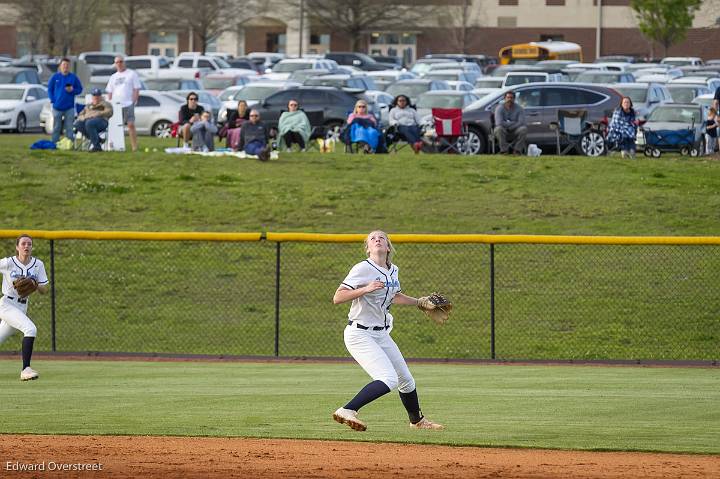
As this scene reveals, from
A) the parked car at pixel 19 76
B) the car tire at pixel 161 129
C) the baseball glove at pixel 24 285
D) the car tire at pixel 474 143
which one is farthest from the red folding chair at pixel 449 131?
the parked car at pixel 19 76

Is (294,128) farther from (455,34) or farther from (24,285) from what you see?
(455,34)

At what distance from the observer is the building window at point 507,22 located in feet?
260

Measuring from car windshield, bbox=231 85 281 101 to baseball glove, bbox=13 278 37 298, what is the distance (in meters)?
26.1

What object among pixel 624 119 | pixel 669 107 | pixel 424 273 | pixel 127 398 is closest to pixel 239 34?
pixel 669 107

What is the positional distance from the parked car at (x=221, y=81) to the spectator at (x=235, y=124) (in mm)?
20756

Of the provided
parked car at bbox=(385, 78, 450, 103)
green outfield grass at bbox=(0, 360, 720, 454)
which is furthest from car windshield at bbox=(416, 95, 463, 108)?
green outfield grass at bbox=(0, 360, 720, 454)

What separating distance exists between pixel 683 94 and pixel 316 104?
13897mm

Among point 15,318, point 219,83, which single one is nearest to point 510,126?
point 15,318

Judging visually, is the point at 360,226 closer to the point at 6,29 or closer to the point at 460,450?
the point at 460,450

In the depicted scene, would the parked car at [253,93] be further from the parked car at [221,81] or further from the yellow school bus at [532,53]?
the yellow school bus at [532,53]

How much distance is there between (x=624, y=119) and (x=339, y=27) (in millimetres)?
46340

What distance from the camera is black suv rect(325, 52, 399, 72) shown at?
63.6 meters

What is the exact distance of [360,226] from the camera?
21.8 meters

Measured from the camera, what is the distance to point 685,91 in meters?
41.5
